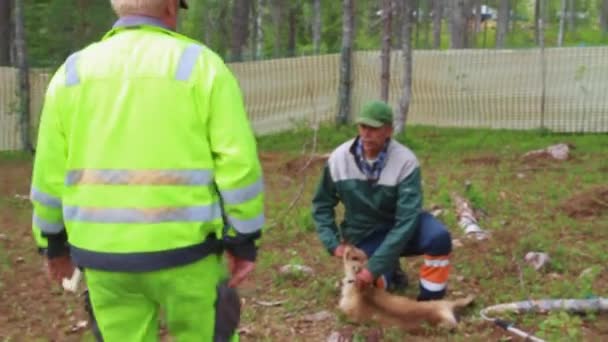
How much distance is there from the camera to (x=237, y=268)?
8.55 ft

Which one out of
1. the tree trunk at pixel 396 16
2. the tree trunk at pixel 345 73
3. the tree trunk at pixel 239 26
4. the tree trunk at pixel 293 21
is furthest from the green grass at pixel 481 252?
the tree trunk at pixel 293 21

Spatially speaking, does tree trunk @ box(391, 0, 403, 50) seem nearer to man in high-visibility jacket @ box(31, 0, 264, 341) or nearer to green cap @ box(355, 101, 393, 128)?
green cap @ box(355, 101, 393, 128)

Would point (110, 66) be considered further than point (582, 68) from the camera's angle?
No

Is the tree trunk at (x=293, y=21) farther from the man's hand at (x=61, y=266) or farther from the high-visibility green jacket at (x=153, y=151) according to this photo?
the high-visibility green jacket at (x=153, y=151)

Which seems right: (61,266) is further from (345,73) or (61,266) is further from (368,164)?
(345,73)

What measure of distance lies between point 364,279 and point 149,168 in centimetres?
231

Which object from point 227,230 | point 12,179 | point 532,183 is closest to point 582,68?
point 532,183

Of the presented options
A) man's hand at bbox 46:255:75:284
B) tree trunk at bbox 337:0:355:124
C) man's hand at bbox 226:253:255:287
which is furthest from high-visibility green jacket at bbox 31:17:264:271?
tree trunk at bbox 337:0:355:124

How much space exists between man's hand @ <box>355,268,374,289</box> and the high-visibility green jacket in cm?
208

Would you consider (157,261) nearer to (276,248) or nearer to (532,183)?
(276,248)

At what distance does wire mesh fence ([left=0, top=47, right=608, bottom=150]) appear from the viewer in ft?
47.8

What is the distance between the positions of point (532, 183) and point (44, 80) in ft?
27.2

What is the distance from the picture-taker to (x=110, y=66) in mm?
2443

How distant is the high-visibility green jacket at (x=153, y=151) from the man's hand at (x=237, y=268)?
0.41ft
